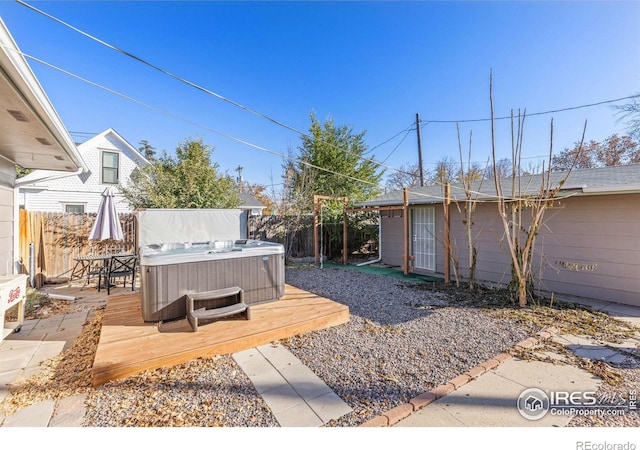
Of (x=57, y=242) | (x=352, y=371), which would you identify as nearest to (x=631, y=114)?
(x=352, y=371)

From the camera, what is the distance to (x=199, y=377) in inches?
98.8

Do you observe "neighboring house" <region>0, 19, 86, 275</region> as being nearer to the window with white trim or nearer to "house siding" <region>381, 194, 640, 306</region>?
"house siding" <region>381, 194, 640, 306</region>

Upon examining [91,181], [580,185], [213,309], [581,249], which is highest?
[91,181]

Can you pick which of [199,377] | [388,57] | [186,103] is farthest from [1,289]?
[388,57]

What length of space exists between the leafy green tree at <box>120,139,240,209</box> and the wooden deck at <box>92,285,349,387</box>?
3970mm

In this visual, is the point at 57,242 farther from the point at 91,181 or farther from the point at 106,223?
the point at 91,181

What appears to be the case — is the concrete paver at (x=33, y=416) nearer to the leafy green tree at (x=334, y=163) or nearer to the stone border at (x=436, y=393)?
the stone border at (x=436, y=393)

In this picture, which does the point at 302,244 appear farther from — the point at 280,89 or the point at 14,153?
the point at 14,153

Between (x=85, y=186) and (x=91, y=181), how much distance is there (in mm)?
302

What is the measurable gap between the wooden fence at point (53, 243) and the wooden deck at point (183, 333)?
12.1 feet

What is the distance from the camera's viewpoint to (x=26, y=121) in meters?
3.21

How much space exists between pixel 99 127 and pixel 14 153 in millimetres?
9153

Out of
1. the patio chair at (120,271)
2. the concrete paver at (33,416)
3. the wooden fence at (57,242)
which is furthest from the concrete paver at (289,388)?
the wooden fence at (57,242)

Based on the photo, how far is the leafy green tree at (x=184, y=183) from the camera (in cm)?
770
